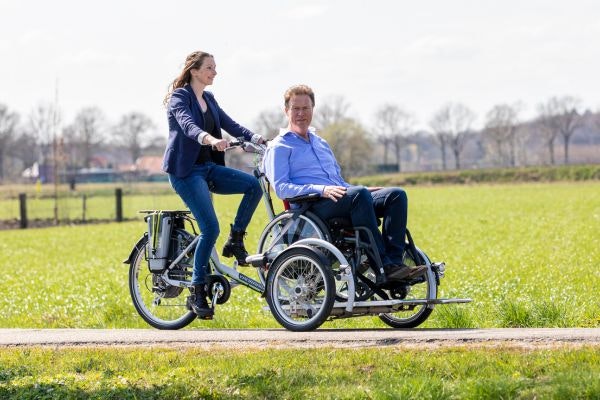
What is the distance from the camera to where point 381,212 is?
27.1ft

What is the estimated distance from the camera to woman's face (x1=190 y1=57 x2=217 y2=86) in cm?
888

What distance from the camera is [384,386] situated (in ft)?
19.2

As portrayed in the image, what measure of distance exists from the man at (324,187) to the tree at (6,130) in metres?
137

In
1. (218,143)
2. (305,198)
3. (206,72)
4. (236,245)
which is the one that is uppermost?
(206,72)

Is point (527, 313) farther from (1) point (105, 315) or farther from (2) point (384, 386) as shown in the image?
(1) point (105, 315)

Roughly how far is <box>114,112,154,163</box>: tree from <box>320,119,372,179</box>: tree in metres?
33.3

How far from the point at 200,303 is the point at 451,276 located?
7992 mm

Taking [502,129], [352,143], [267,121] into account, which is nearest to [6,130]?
[267,121]

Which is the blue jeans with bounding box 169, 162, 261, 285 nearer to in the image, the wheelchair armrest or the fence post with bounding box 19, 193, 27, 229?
the wheelchair armrest

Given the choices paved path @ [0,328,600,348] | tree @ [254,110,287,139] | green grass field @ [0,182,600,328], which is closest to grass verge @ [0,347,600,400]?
paved path @ [0,328,600,348]

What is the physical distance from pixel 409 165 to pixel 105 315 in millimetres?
153705

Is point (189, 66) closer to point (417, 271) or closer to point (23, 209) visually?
point (417, 271)

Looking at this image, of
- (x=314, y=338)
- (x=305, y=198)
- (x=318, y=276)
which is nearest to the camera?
(x=314, y=338)

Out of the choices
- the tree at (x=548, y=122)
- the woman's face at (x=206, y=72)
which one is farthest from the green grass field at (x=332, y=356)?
the tree at (x=548, y=122)
